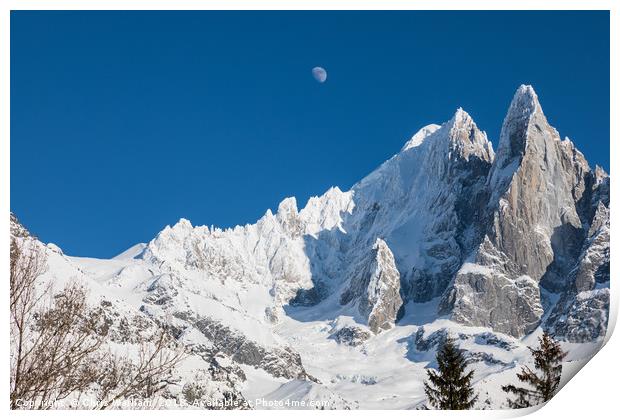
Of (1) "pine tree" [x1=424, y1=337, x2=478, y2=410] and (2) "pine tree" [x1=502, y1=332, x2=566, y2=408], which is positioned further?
(1) "pine tree" [x1=424, y1=337, x2=478, y2=410]

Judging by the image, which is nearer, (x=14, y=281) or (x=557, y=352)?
(x=14, y=281)

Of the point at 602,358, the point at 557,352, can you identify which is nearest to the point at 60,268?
the point at 557,352

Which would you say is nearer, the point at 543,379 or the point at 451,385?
the point at 543,379

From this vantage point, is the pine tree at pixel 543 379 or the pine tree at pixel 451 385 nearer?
the pine tree at pixel 543 379
